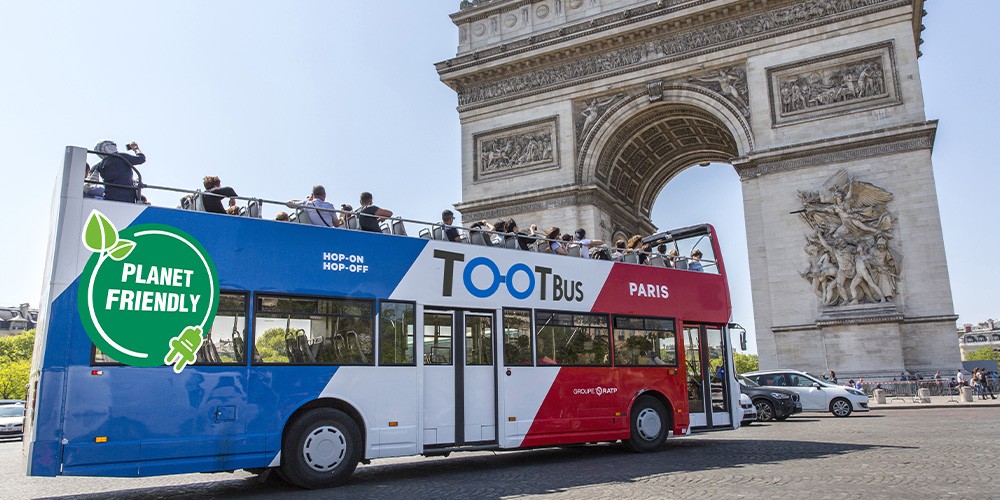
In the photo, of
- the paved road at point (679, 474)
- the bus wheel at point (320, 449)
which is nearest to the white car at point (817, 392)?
the paved road at point (679, 474)

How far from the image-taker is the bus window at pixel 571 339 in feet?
33.9

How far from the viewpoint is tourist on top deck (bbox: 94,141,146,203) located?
7.54 meters

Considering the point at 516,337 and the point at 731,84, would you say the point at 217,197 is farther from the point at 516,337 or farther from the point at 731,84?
the point at 731,84

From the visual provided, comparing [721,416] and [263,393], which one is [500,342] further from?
[721,416]

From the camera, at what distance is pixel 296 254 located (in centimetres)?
841

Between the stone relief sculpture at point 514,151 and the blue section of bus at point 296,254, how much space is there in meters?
21.4

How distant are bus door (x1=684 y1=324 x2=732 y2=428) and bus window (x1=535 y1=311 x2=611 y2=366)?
1981mm

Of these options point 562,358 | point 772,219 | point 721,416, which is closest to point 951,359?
point 772,219

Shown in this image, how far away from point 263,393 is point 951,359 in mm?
21353

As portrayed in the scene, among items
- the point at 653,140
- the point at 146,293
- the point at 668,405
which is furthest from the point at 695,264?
the point at 653,140

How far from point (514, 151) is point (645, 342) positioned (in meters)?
20.1

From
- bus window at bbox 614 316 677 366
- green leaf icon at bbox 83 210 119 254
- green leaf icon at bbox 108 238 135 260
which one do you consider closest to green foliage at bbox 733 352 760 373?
bus window at bbox 614 316 677 366

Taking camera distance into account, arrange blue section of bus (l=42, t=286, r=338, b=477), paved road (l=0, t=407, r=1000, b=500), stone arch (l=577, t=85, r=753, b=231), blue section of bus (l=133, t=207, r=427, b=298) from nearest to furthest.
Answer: blue section of bus (l=42, t=286, r=338, b=477)
paved road (l=0, t=407, r=1000, b=500)
blue section of bus (l=133, t=207, r=427, b=298)
stone arch (l=577, t=85, r=753, b=231)

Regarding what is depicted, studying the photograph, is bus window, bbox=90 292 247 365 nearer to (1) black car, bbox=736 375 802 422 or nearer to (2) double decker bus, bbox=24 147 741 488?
(2) double decker bus, bbox=24 147 741 488
